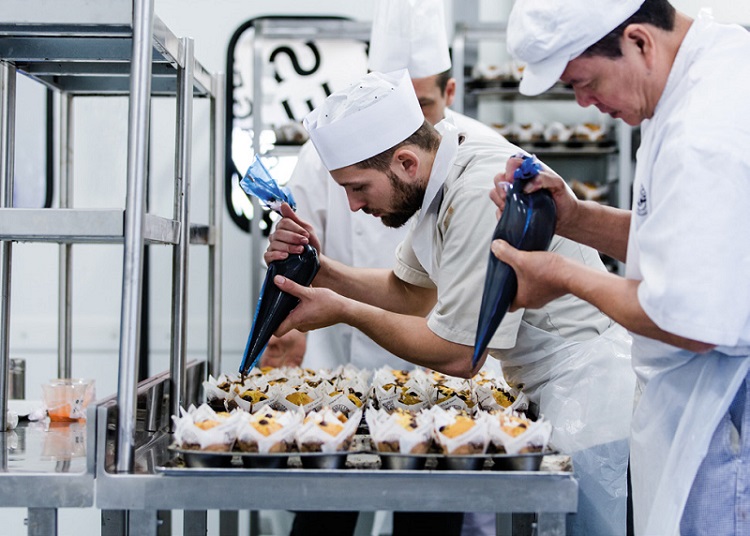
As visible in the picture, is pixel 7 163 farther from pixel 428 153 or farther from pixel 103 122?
pixel 103 122

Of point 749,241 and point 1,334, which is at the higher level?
point 749,241

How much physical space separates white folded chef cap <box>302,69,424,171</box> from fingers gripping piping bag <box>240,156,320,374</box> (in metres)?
0.15

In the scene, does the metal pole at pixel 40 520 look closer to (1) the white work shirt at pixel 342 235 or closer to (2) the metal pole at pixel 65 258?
(2) the metal pole at pixel 65 258

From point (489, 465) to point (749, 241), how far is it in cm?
52

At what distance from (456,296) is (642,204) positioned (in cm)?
47

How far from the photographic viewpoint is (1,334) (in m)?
1.84

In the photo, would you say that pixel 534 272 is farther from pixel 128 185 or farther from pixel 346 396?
pixel 128 185


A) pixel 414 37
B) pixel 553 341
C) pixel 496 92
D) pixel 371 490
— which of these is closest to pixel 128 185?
pixel 371 490

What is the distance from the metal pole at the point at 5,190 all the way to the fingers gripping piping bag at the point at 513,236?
1.09 metres

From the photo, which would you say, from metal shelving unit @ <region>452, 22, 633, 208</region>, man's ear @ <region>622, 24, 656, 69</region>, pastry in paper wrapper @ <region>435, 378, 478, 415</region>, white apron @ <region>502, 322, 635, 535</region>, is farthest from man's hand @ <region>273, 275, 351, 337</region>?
metal shelving unit @ <region>452, 22, 633, 208</region>

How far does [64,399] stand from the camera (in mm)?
1877

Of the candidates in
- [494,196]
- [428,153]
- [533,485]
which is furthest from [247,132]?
[533,485]

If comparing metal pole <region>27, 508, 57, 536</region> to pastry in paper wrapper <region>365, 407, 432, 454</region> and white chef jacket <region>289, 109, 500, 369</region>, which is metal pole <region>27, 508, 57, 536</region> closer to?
pastry in paper wrapper <region>365, 407, 432, 454</region>

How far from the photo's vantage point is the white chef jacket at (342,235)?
2.95 meters
